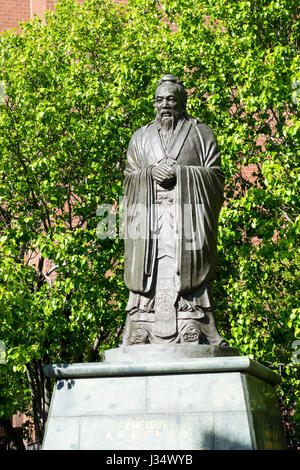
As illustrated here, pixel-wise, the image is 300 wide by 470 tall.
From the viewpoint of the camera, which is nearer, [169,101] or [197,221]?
[197,221]

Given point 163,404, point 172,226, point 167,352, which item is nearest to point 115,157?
point 172,226

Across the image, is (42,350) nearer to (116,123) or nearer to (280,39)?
(116,123)

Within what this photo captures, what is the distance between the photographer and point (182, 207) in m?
9.22

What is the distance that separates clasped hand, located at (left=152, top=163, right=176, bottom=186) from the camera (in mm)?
9266

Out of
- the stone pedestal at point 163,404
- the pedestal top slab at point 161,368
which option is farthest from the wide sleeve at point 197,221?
the pedestal top slab at point 161,368

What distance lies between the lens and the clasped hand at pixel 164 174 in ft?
30.4

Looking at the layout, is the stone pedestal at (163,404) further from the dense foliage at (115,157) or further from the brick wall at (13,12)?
the brick wall at (13,12)

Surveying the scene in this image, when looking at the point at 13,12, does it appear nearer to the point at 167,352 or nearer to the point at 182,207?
the point at 182,207

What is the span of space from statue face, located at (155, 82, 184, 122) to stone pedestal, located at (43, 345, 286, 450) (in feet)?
10.4

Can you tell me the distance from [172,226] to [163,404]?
236cm

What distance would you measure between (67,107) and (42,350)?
5270 millimetres

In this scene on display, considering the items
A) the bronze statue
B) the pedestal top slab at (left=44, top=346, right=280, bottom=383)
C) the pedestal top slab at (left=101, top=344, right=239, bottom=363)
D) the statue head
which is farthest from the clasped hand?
the pedestal top slab at (left=44, top=346, right=280, bottom=383)

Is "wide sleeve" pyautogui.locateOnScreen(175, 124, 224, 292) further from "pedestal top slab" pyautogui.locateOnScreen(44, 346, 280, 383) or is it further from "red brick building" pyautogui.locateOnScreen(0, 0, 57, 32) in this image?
"red brick building" pyautogui.locateOnScreen(0, 0, 57, 32)
